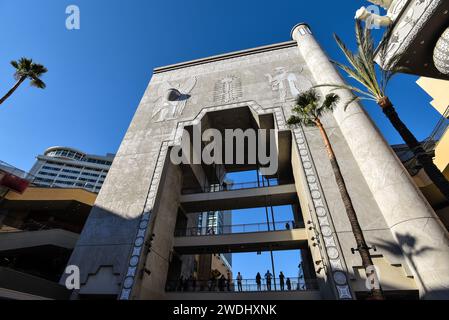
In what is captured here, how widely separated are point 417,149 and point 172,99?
20.3 m

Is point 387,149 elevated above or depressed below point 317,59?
below

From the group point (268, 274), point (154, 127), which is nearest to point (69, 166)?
point (154, 127)

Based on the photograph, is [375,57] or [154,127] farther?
[154,127]

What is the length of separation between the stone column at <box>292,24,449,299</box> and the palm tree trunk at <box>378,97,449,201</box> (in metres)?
3.28

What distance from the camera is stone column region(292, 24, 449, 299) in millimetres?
9539

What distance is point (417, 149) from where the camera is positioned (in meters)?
8.87

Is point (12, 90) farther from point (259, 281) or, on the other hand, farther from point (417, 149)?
point (417, 149)

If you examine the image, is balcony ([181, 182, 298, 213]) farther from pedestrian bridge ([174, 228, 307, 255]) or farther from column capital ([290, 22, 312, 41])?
column capital ([290, 22, 312, 41])

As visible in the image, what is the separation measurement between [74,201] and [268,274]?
20.2 metres

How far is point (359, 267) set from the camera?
1123 centimetres

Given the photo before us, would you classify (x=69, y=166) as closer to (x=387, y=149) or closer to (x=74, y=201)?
(x=74, y=201)

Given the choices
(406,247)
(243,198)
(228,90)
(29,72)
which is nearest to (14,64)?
(29,72)

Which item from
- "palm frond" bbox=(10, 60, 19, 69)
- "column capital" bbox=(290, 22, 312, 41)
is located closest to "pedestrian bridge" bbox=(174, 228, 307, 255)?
"palm frond" bbox=(10, 60, 19, 69)
